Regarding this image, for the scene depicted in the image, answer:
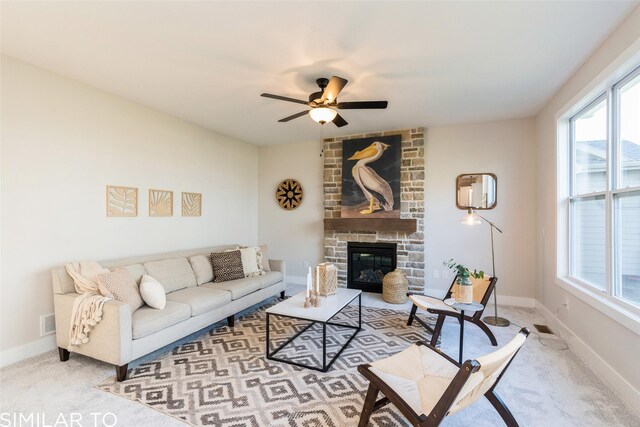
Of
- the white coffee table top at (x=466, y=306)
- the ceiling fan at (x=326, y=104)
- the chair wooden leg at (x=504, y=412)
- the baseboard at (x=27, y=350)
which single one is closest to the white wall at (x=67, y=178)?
the baseboard at (x=27, y=350)

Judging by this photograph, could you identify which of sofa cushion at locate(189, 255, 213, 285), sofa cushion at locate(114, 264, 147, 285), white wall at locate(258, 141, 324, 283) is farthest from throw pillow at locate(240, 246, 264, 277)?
white wall at locate(258, 141, 324, 283)

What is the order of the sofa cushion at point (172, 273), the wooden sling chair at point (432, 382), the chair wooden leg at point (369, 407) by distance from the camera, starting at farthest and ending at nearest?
the sofa cushion at point (172, 273) → the chair wooden leg at point (369, 407) → the wooden sling chair at point (432, 382)

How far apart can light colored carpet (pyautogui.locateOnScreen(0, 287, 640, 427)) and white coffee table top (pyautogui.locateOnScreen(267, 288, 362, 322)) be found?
3.55 feet

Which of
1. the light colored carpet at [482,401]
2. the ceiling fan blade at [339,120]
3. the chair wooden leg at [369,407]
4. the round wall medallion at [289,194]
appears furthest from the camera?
the round wall medallion at [289,194]

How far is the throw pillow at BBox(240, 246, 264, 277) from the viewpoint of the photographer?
4.05 metres

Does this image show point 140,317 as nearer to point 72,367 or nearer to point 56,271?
point 72,367

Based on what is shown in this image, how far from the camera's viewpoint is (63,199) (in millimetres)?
2914

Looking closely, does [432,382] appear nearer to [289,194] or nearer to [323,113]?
[323,113]

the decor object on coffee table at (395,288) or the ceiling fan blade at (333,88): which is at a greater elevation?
the ceiling fan blade at (333,88)

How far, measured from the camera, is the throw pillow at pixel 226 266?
385cm

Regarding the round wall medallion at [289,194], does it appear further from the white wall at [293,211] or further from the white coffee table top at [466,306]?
the white coffee table top at [466,306]

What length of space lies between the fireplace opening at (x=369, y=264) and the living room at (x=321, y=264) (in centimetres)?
41

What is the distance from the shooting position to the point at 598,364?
2.44m

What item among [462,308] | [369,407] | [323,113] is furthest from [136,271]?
[462,308]
